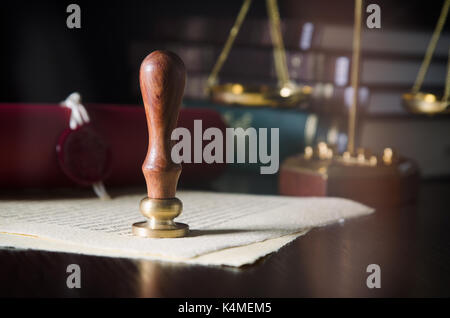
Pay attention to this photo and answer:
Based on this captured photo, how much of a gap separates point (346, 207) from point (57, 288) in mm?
499

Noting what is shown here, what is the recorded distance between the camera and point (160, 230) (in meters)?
0.63

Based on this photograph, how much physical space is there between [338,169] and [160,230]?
1.33 feet

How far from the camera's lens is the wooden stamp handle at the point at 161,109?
0.60 metres

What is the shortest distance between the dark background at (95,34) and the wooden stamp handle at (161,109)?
0.89 meters

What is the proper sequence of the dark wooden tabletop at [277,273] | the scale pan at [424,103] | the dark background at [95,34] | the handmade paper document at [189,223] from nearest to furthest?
the dark wooden tabletop at [277,273] < the handmade paper document at [189,223] < the scale pan at [424,103] < the dark background at [95,34]

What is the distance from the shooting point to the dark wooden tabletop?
443 mm

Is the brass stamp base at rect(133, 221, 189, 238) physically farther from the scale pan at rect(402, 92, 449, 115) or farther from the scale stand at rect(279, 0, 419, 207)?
the scale pan at rect(402, 92, 449, 115)

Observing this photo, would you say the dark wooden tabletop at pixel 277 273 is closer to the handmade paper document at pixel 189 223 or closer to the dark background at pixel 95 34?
the handmade paper document at pixel 189 223

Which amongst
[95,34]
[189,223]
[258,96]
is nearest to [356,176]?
[258,96]

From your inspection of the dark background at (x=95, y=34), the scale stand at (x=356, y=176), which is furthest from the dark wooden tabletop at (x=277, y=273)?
the dark background at (x=95, y=34)

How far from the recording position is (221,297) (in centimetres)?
43

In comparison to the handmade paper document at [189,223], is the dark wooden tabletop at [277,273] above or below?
below

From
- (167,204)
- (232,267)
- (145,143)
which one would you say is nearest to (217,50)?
(145,143)

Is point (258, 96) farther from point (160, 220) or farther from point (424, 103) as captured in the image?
point (160, 220)
